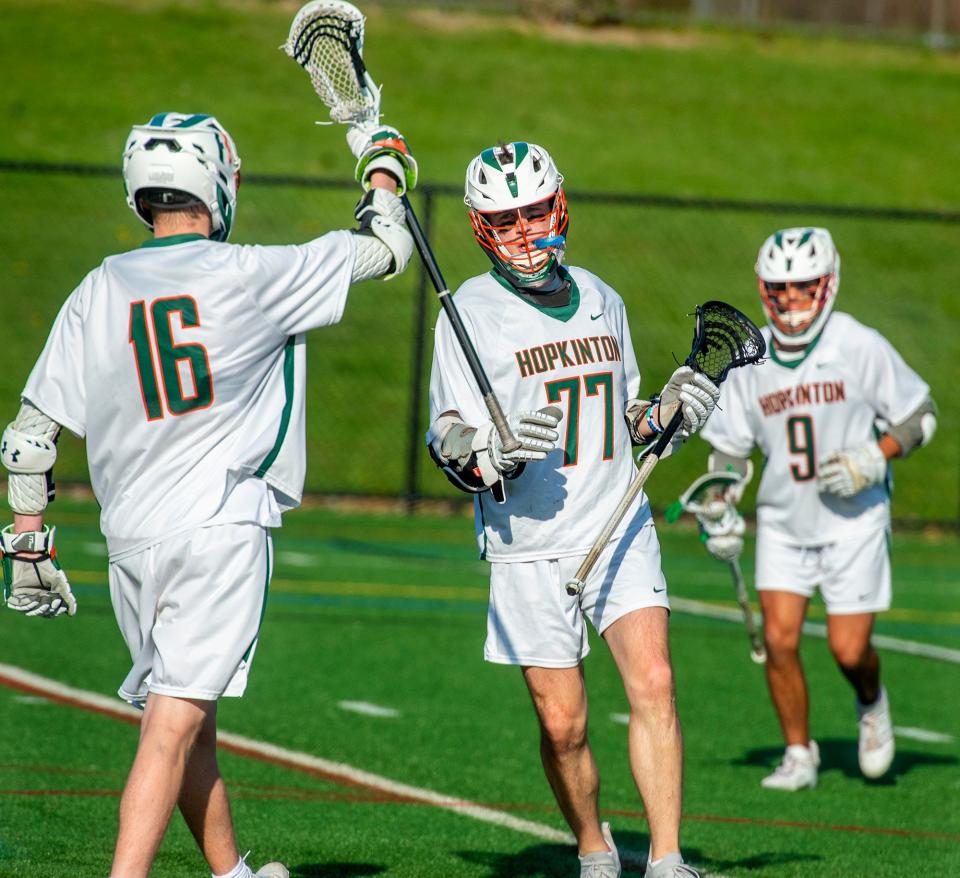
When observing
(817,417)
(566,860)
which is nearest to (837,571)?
(817,417)

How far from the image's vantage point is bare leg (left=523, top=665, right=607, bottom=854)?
5008mm

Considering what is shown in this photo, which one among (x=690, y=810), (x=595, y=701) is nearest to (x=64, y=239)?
(x=595, y=701)

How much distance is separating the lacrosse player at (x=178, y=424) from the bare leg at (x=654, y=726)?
4.01ft

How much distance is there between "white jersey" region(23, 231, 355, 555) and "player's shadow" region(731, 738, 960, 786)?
382 centimetres

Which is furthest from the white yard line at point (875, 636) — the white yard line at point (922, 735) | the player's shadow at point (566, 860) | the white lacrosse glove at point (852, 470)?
the player's shadow at point (566, 860)

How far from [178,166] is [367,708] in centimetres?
419

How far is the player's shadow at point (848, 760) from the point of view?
24.1 feet

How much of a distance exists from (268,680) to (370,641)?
52.1 inches

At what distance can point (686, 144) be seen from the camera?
2747 cm

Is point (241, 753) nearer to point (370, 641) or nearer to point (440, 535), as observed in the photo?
point (370, 641)

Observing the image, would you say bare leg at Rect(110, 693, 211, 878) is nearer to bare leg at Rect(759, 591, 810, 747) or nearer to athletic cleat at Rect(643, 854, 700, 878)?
athletic cleat at Rect(643, 854, 700, 878)

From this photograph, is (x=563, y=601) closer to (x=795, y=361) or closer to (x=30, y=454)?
(x=30, y=454)

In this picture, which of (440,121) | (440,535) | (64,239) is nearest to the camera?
(440,535)

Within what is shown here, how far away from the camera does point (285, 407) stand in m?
4.46
